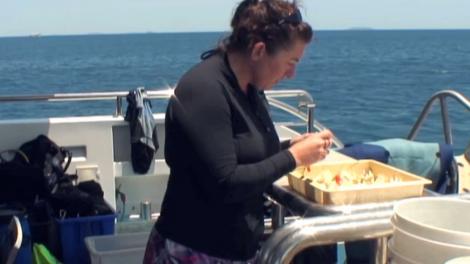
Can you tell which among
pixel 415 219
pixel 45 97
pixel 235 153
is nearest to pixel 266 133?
pixel 235 153

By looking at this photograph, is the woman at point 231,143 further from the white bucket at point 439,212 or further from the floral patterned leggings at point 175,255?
the white bucket at point 439,212

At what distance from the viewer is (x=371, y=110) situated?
19.7 m

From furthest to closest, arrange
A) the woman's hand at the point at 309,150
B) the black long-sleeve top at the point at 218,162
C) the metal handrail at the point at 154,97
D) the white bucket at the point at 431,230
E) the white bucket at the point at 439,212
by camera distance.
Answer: the metal handrail at the point at 154,97, the woman's hand at the point at 309,150, the black long-sleeve top at the point at 218,162, the white bucket at the point at 439,212, the white bucket at the point at 431,230

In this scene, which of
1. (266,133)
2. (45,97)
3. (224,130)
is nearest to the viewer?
(224,130)

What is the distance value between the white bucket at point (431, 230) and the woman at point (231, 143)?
44cm

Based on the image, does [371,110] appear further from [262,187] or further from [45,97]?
[262,187]

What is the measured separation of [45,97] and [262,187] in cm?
293

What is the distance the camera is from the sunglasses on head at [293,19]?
1.97m

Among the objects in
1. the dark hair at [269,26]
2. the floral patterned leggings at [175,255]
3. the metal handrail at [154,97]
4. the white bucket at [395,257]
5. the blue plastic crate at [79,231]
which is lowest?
the blue plastic crate at [79,231]

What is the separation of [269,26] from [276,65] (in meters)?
0.11

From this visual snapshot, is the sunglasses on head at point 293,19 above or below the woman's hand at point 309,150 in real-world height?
above

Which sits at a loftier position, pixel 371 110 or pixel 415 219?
pixel 415 219

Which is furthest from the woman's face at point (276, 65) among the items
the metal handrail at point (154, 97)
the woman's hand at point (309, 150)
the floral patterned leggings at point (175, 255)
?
the metal handrail at point (154, 97)

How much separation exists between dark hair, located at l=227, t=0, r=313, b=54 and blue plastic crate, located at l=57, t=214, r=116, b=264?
2280 millimetres
